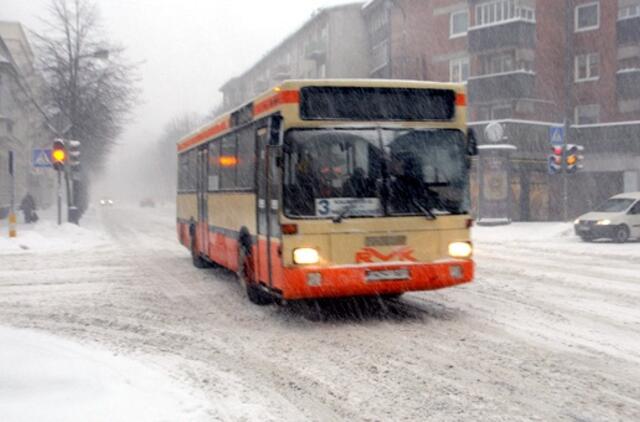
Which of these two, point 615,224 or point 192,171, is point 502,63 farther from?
point 192,171

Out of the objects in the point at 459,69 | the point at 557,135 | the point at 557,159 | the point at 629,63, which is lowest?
the point at 557,159

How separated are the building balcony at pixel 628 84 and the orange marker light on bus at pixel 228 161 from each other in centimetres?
3271

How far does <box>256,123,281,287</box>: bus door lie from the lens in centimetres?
896

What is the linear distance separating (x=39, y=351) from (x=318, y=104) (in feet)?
13.2

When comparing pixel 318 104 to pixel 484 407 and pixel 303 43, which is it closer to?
pixel 484 407

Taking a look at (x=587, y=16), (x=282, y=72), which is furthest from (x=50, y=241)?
(x=282, y=72)

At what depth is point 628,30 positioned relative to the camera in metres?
39.9

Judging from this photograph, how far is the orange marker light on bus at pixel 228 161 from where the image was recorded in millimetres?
11462

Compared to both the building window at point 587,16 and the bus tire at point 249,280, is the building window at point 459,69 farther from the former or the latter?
the bus tire at point 249,280

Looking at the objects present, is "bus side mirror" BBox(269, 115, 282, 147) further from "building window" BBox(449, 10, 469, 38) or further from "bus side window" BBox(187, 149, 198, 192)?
"building window" BBox(449, 10, 469, 38)

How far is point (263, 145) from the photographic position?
9734 millimetres

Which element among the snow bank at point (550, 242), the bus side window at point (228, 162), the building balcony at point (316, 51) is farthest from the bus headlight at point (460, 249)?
the building balcony at point (316, 51)

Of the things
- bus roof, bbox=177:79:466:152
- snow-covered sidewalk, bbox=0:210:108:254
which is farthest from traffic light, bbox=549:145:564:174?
bus roof, bbox=177:79:466:152

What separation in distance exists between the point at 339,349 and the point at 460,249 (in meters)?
2.40
